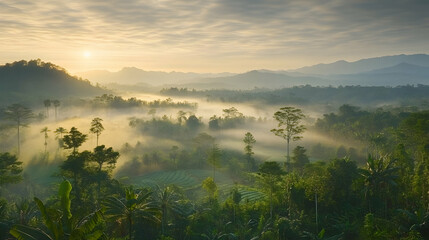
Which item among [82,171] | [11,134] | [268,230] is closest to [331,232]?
[268,230]

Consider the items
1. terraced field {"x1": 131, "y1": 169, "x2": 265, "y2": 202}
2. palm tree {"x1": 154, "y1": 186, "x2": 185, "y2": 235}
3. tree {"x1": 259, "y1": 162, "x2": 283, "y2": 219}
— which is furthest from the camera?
terraced field {"x1": 131, "y1": 169, "x2": 265, "y2": 202}

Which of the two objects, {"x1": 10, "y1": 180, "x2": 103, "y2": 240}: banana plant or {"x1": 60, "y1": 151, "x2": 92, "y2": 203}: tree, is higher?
{"x1": 10, "y1": 180, "x2": 103, "y2": 240}: banana plant

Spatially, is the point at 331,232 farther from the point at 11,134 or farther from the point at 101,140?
the point at 11,134

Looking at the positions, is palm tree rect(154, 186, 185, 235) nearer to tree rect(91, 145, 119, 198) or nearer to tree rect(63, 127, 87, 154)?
tree rect(91, 145, 119, 198)

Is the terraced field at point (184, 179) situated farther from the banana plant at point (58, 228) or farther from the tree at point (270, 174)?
the banana plant at point (58, 228)

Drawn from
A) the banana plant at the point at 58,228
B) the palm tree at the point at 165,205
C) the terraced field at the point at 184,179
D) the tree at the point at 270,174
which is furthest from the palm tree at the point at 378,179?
the terraced field at the point at 184,179

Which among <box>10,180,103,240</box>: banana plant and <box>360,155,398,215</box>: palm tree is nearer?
<box>10,180,103,240</box>: banana plant

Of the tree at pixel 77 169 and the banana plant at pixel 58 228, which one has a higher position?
the banana plant at pixel 58 228

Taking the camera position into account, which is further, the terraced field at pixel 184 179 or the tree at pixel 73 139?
the terraced field at pixel 184 179

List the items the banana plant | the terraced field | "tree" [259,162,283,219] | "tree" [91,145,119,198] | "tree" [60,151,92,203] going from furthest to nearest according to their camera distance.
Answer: the terraced field < "tree" [91,145,119,198] < "tree" [259,162,283,219] < "tree" [60,151,92,203] < the banana plant

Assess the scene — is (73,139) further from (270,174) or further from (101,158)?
(270,174)

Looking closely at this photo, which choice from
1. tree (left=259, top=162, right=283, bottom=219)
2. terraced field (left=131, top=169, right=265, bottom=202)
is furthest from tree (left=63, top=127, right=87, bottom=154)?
terraced field (left=131, top=169, right=265, bottom=202)
